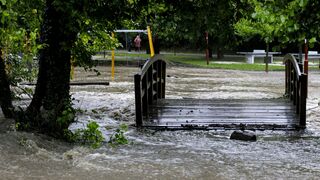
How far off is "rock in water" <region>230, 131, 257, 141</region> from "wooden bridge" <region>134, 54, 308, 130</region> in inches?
38.6

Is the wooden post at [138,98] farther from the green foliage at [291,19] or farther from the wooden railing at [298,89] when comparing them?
the green foliage at [291,19]

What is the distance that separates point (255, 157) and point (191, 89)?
10331mm

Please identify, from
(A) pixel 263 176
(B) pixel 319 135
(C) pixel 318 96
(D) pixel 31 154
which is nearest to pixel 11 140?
(D) pixel 31 154

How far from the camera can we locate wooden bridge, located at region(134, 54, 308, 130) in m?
10.6

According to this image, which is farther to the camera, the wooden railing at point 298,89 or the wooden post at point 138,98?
the wooden railing at point 298,89

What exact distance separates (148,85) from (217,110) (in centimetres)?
170

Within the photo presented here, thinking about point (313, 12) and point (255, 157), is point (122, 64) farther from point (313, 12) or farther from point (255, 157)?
point (313, 12)

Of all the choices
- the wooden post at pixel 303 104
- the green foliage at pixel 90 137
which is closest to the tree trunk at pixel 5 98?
the green foliage at pixel 90 137

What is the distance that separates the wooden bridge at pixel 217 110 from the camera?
417 inches

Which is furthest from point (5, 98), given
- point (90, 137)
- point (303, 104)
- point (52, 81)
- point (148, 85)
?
point (303, 104)

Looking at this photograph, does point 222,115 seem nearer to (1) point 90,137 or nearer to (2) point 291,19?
(1) point 90,137

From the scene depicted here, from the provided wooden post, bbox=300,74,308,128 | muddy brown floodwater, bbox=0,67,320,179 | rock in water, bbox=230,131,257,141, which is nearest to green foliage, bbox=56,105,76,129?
muddy brown floodwater, bbox=0,67,320,179

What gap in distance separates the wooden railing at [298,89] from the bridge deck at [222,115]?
0.17 meters

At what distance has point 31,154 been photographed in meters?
7.15
